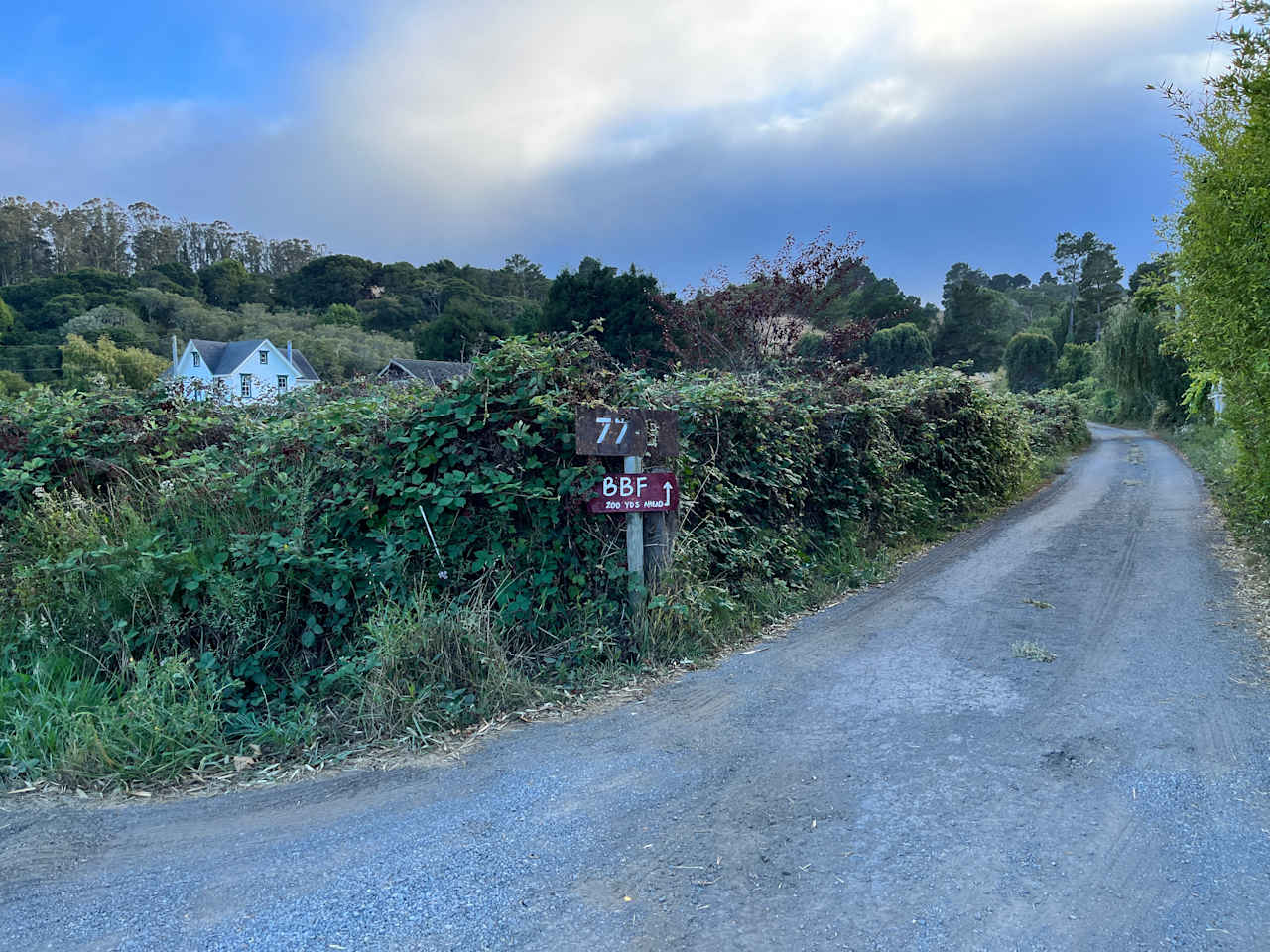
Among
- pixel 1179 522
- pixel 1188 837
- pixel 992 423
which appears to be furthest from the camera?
pixel 992 423

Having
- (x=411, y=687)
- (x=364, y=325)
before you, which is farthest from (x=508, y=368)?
(x=364, y=325)

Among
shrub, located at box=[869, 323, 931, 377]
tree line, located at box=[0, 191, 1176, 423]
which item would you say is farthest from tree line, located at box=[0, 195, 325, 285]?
shrub, located at box=[869, 323, 931, 377]

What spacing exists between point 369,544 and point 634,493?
1758 millimetres

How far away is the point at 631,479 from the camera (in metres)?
5.30

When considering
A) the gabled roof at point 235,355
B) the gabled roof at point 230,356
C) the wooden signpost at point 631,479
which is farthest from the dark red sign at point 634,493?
the gabled roof at point 235,355

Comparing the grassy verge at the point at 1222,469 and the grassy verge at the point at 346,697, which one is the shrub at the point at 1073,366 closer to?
the grassy verge at the point at 1222,469

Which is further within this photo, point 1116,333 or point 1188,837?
point 1116,333

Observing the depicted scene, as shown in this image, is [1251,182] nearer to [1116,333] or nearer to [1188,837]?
[1188,837]

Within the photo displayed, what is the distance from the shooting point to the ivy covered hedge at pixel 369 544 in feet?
15.3

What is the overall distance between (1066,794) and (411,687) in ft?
10.6

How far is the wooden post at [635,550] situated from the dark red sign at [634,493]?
7cm

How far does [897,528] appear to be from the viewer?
30.8 feet

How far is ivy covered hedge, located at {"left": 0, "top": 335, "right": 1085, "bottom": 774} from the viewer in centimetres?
468

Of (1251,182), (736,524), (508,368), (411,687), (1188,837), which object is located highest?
(1251,182)
